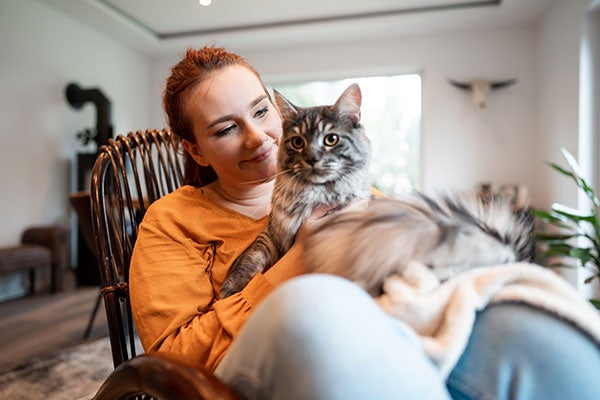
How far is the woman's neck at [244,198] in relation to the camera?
3.87ft

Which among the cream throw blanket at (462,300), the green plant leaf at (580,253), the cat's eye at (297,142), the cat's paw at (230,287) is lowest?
the green plant leaf at (580,253)

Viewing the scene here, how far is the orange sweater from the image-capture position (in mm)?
852

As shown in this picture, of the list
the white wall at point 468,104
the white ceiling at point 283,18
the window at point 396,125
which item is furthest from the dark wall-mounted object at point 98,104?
the white wall at point 468,104

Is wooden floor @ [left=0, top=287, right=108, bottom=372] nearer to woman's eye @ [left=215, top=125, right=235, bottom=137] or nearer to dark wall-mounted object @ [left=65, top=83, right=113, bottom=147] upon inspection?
dark wall-mounted object @ [left=65, top=83, right=113, bottom=147]

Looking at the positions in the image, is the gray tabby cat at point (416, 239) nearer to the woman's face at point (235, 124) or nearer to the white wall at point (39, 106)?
the woman's face at point (235, 124)

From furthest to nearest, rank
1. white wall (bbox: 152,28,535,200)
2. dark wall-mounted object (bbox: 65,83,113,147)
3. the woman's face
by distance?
white wall (bbox: 152,28,535,200) < dark wall-mounted object (bbox: 65,83,113,147) < the woman's face

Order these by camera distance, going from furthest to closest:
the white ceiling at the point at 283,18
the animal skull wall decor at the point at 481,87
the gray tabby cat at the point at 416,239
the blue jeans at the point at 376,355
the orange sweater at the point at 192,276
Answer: the animal skull wall decor at the point at 481,87 → the white ceiling at the point at 283,18 → the orange sweater at the point at 192,276 → the gray tabby cat at the point at 416,239 → the blue jeans at the point at 376,355

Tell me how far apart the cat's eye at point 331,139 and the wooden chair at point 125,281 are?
53 cm

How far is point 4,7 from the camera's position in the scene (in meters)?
4.24

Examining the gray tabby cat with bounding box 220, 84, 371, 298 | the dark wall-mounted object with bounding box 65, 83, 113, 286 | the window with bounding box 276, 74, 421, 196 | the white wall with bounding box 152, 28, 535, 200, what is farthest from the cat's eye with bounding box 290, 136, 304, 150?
the window with bounding box 276, 74, 421, 196

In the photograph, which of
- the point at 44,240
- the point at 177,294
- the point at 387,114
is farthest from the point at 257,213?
the point at 387,114

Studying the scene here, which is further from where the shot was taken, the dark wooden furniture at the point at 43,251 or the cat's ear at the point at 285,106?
the dark wooden furniture at the point at 43,251

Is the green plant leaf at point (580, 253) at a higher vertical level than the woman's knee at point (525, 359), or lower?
lower

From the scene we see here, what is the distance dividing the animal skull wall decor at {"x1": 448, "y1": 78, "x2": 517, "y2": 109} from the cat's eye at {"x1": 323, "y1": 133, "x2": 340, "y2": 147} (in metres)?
4.95
